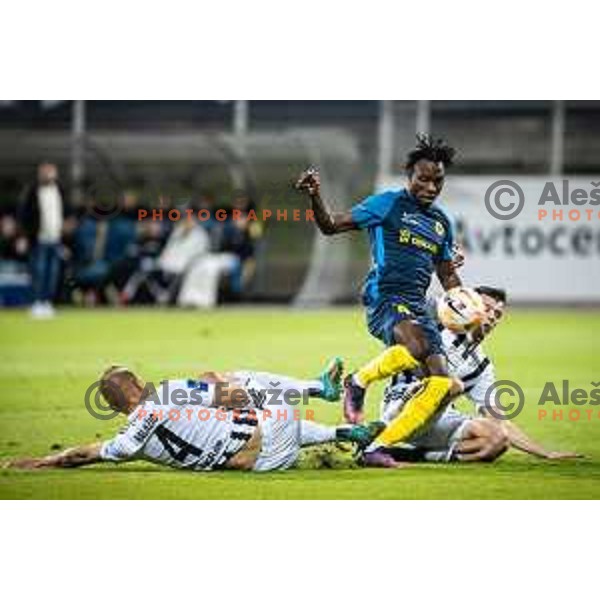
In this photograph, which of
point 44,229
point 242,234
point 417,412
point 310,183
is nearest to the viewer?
point 310,183

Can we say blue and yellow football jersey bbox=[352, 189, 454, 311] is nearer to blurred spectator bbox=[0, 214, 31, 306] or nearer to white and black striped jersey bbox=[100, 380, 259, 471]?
white and black striped jersey bbox=[100, 380, 259, 471]

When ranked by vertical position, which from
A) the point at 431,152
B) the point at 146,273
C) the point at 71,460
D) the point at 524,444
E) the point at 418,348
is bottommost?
the point at 71,460

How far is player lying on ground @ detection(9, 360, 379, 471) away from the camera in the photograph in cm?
684

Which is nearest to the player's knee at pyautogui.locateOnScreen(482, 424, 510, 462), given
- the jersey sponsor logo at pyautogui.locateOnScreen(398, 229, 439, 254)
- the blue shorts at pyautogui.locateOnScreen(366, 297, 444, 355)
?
the blue shorts at pyautogui.locateOnScreen(366, 297, 444, 355)

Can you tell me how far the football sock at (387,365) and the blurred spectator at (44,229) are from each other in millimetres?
1608

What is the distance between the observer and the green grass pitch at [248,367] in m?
6.74

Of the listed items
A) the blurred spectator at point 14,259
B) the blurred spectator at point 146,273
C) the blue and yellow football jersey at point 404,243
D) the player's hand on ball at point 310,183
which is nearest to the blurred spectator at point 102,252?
the blurred spectator at point 146,273

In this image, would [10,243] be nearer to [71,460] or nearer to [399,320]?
[71,460]

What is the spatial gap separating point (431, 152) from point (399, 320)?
0.69 m

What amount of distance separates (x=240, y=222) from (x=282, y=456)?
117cm

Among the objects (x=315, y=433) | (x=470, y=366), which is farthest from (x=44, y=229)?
(x=470, y=366)

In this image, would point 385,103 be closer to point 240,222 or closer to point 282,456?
point 240,222

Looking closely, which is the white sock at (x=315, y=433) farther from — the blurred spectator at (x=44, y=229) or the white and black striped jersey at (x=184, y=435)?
the blurred spectator at (x=44, y=229)

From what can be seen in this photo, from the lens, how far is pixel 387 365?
6.88 metres
